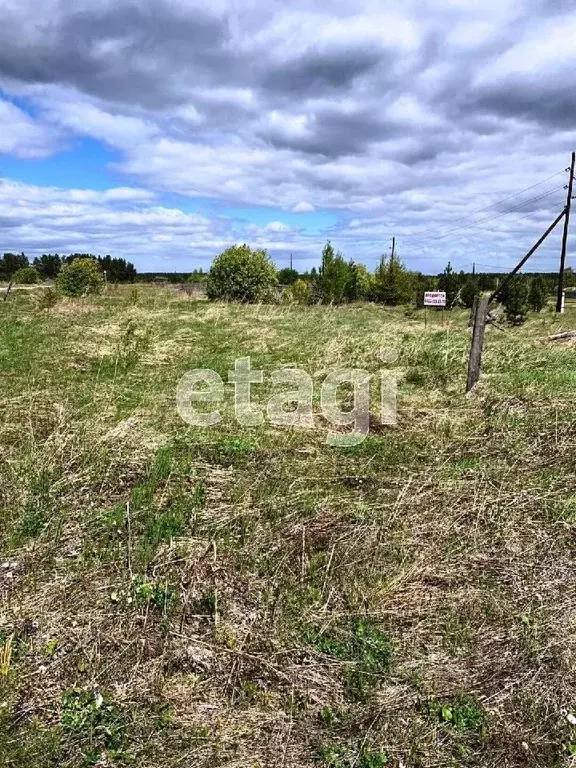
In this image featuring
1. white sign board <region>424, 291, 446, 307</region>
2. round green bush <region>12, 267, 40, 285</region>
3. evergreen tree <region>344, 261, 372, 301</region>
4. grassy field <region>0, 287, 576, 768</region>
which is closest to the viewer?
grassy field <region>0, 287, 576, 768</region>

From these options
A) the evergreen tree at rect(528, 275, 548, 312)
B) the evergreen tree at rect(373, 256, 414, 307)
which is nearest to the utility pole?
the evergreen tree at rect(528, 275, 548, 312)

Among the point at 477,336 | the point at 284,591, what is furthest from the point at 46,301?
the point at 284,591

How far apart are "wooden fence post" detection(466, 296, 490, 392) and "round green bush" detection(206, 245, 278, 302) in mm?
15714

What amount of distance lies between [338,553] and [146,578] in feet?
3.63

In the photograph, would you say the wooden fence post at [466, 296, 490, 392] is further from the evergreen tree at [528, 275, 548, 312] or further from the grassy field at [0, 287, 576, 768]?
the evergreen tree at [528, 275, 548, 312]

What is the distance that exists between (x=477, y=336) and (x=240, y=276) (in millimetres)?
16380

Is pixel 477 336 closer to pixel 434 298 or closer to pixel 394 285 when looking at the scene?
pixel 434 298

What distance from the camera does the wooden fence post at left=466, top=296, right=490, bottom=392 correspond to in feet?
19.5

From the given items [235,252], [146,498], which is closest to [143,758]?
[146,498]

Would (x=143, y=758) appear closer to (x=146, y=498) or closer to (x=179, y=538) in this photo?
(x=179, y=538)

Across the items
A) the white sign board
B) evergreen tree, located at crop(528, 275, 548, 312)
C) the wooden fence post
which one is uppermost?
evergreen tree, located at crop(528, 275, 548, 312)

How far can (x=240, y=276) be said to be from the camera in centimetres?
2145

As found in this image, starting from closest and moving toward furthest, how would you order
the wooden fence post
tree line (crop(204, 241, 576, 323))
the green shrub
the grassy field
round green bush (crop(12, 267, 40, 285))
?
the grassy field, the wooden fence post, the green shrub, tree line (crop(204, 241, 576, 323)), round green bush (crop(12, 267, 40, 285))

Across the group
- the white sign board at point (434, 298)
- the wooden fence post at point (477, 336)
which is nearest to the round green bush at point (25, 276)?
the white sign board at point (434, 298)
